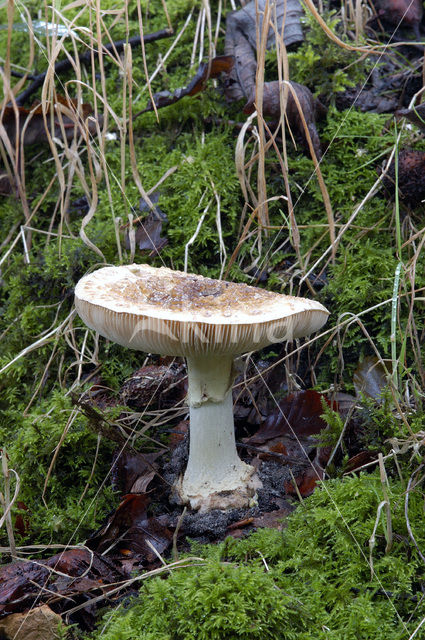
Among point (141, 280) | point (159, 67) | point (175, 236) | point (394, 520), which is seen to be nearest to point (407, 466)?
point (394, 520)

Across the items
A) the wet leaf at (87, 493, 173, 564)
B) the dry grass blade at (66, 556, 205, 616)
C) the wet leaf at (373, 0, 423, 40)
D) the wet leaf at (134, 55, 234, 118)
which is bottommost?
the wet leaf at (87, 493, 173, 564)

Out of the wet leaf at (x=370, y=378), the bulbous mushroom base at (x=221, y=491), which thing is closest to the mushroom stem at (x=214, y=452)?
the bulbous mushroom base at (x=221, y=491)

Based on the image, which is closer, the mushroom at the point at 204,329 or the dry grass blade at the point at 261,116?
the mushroom at the point at 204,329

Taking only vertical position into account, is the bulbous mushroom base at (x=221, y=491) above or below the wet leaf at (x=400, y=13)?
below

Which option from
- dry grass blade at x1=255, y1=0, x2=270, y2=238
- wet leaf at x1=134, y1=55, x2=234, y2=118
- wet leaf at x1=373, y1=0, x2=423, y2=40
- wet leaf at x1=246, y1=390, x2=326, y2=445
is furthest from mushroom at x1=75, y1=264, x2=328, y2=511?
wet leaf at x1=373, y1=0, x2=423, y2=40

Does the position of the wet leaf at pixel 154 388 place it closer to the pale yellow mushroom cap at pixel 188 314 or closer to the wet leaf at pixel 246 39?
the pale yellow mushroom cap at pixel 188 314

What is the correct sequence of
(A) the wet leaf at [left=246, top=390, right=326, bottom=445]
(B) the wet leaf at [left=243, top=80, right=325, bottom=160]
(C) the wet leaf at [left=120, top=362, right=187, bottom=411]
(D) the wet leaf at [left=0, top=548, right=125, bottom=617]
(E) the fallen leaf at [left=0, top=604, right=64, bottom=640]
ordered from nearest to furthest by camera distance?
1. (E) the fallen leaf at [left=0, top=604, right=64, bottom=640]
2. (D) the wet leaf at [left=0, top=548, right=125, bottom=617]
3. (A) the wet leaf at [left=246, top=390, right=326, bottom=445]
4. (C) the wet leaf at [left=120, top=362, right=187, bottom=411]
5. (B) the wet leaf at [left=243, top=80, right=325, bottom=160]

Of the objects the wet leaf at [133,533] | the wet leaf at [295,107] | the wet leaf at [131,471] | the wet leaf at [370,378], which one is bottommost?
the wet leaf at [133,533]

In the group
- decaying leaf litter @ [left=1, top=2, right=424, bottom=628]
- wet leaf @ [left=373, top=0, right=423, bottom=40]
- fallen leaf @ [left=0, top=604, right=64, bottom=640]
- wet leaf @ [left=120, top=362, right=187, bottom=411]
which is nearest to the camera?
fallen leaf @ [left=0, top=604, right=64, bottom=640]

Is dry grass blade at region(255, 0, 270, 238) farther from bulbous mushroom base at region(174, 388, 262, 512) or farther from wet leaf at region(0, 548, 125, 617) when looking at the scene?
wet leaf at region(0, 548, 125, 617)
